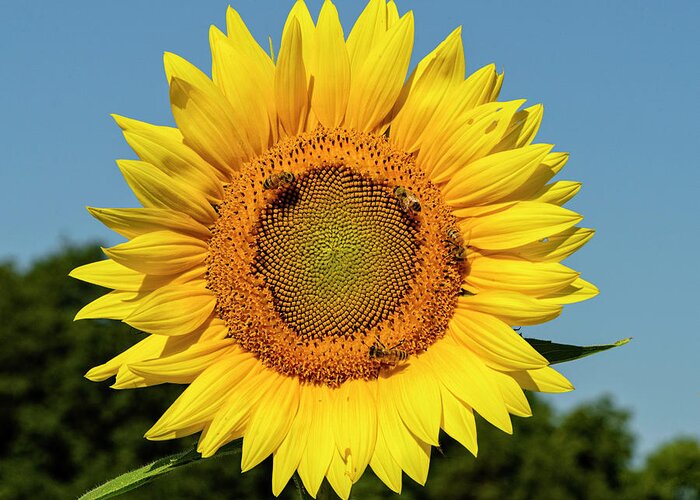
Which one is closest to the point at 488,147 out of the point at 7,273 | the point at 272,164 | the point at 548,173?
the point at 548,173

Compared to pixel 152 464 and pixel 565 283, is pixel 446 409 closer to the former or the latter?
pixel 565 283

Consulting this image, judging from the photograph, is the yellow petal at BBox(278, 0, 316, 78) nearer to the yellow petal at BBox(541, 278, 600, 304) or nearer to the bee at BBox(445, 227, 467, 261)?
the bee at BBox(445, 227, 467, 261)

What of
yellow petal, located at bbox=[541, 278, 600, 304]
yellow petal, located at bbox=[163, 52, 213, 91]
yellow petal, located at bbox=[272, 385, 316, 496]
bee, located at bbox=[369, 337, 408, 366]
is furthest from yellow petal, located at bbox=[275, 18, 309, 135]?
yellow petal, located at bbox=[541, 278, 600, 304]

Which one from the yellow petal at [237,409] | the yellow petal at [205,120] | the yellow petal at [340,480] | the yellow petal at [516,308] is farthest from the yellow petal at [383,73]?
the yellow petal at [340,480]

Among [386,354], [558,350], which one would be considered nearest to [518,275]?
[558,350]

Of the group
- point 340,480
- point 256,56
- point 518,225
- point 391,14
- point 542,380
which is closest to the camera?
point 340,480

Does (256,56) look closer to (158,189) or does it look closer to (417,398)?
(158,189)

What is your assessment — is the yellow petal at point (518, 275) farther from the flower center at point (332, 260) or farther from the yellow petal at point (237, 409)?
the yellow petal at point (237, 409)
